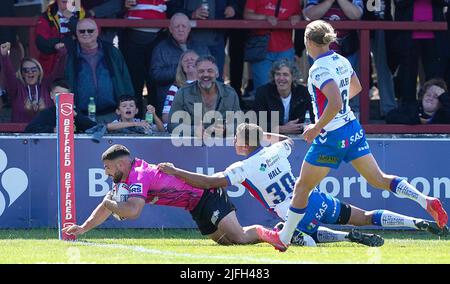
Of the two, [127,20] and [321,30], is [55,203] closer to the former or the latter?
[127,20]

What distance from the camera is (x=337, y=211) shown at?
11031 mm

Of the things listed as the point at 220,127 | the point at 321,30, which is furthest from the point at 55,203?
the point at 321,30

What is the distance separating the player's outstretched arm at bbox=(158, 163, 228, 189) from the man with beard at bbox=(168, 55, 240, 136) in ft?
8.71

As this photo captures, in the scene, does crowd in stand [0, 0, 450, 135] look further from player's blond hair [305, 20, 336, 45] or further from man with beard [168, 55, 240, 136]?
player's blond hair [305, 20, 336, 45]

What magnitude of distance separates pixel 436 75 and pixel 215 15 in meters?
2.91

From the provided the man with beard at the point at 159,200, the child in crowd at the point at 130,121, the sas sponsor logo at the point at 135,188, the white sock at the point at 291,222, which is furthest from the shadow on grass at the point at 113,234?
the white sock at the point at 291,222

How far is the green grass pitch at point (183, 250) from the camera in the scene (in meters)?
9.45

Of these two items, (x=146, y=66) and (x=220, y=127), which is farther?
(x=146, y=66)

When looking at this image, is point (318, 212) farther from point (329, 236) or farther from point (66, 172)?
point (66, 172)

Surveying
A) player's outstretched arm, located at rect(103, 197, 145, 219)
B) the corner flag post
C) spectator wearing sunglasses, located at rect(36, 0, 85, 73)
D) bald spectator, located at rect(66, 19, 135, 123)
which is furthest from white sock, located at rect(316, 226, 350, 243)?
spectator wearing sunglasses, located at rect(36, 0, 85, 73)

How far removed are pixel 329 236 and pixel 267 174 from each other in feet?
2.63

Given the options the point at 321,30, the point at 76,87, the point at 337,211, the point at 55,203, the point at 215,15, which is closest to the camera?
the point at 321,30

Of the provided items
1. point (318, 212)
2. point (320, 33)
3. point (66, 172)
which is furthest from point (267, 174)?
point (66, 172)

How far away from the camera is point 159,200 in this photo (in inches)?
448
